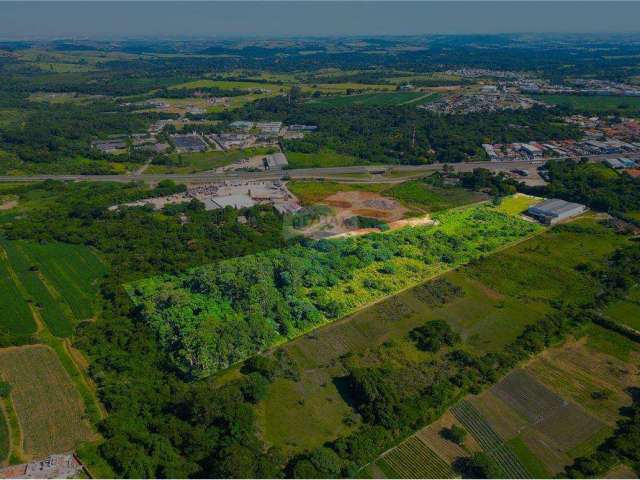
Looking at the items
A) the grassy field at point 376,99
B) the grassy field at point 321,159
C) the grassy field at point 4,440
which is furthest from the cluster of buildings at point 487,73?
the grassy field at point 4,440

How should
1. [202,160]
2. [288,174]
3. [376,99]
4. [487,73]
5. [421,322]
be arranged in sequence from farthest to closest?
[487,73] → [376,99] → [202,160] → [288,174] → [421,322]

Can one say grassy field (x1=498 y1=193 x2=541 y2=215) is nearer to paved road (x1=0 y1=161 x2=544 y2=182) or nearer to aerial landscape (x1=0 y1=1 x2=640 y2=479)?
aerial landscape (x1=0 y1=1 x2=640 y2=479)

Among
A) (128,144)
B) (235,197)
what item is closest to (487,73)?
(128,144)

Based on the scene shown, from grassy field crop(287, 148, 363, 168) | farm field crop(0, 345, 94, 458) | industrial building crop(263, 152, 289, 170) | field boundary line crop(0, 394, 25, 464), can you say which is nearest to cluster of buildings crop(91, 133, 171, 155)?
industrial building crop(263, 152, 289, 170)

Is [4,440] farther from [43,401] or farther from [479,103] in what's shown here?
[479,103]

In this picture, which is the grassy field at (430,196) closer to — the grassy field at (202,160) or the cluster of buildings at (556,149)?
the cluster of buildings at (556,149)

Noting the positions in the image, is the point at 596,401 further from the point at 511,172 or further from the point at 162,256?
the point at 511,172
